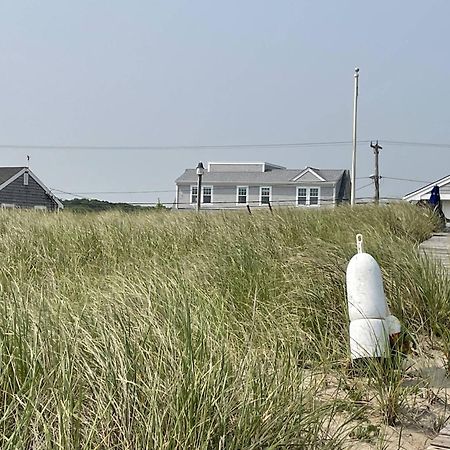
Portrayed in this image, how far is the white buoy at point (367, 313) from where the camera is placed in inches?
122

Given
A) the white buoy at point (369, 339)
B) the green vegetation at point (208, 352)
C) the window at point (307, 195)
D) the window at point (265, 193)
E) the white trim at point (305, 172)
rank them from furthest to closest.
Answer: the window at point (265, 193), the white trim at point (305, 172), the window at point (307, 195), the white buoy at point (369, 339), the green vegetation at point (208, 352)

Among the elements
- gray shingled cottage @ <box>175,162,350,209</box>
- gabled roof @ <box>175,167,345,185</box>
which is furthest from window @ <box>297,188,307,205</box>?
gabled roof @ <box>175,167,345,185</box>

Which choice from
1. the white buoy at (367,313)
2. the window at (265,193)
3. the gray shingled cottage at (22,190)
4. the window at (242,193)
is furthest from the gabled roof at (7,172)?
the white buoy at (367,313)

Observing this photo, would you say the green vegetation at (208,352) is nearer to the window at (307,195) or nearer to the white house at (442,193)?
the white house at (442,193)

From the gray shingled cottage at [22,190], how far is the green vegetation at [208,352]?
31103 mm

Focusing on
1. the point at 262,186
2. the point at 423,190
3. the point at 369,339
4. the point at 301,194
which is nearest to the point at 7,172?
the point at 262,186

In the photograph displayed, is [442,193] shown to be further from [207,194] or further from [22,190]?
[22,190]

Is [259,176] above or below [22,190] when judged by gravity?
above

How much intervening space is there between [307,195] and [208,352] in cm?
3906

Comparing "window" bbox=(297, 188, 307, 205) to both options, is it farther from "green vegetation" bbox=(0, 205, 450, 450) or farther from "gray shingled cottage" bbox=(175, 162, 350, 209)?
"green vegetation" bbox=(0, 205, 450, 450)

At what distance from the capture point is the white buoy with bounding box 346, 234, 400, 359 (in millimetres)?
3111

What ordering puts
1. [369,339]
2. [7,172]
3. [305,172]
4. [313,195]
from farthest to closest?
[305,172]
[313,195]
[7,172]
[369,339]

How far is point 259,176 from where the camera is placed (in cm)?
4353

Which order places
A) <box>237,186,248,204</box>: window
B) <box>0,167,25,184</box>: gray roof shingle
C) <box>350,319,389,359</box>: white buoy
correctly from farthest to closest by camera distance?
1. <box>237,186,248,204</box>: window
2. <box>0,167,25,184</box>: gray roof shingle
3. <box>350,319,389,359</box>: white buoy
